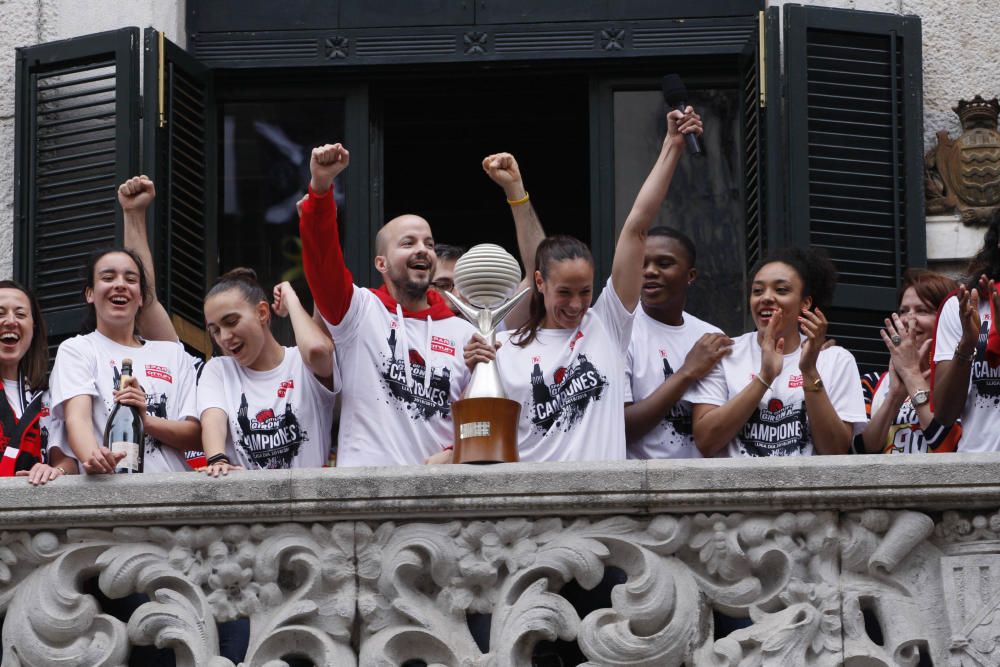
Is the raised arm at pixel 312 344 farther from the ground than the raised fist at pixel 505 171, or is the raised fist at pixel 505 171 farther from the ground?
the raised fist at pixel 505 171

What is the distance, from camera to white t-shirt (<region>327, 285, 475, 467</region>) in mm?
10016

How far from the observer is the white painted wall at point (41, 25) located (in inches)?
494

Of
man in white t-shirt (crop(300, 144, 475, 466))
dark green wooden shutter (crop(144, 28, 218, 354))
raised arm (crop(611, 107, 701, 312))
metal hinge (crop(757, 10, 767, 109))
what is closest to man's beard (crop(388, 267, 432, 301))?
man in white t-shirt (crop(300, 144, 475, 466))

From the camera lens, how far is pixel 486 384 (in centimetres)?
961

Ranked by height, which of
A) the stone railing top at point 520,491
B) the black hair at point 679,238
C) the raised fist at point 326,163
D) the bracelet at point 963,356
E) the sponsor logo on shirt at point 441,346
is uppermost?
the raised fist at point 326,163

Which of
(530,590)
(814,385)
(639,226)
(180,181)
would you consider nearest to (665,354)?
(639,226)

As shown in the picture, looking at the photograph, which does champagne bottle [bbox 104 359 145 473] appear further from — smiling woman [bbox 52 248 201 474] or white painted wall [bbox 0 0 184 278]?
white painted wall [bbox 0 0 184 278]

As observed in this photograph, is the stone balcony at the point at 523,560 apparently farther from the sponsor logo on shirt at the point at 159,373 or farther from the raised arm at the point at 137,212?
the raised arm at the point at 137,212

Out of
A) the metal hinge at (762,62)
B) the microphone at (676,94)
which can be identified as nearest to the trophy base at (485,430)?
the microphone at (676,94)

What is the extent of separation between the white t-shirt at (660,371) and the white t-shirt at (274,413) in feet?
4.07

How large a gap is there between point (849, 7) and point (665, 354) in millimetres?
2647

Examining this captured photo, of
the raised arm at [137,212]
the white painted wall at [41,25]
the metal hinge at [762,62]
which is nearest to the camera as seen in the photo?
the raised arm at [137,212]

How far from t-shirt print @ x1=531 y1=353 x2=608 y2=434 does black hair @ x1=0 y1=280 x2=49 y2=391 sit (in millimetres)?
2024

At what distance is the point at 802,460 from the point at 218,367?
245 cm
